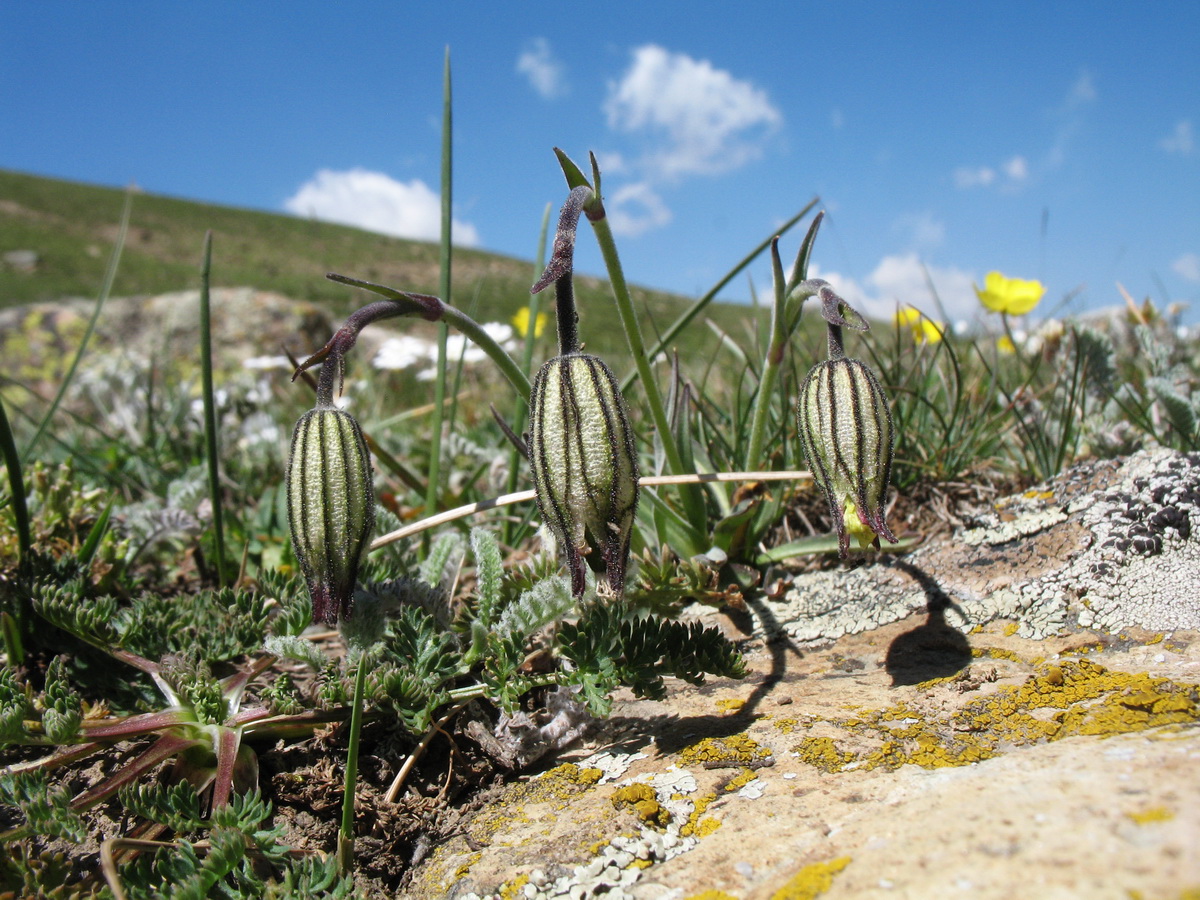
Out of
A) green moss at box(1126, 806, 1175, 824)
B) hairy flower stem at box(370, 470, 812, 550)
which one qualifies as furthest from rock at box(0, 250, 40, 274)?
green moss at box(1126, 806, 1175, 824)

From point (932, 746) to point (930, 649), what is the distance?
624 mm

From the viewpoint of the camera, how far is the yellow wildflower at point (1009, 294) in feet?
13.5

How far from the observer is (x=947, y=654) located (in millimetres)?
1998

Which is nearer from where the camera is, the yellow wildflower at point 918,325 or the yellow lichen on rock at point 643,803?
the yellow lichen on rock at point 643,803

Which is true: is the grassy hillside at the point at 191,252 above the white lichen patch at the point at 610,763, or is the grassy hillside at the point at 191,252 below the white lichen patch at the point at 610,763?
above

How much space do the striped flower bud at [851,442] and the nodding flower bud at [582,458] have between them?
49 cm

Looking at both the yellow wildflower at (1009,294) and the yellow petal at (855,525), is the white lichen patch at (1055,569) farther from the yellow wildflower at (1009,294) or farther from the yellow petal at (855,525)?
the yellow wildflower at (1009,294)

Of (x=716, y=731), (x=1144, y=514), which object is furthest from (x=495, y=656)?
(x=1144, y=514)

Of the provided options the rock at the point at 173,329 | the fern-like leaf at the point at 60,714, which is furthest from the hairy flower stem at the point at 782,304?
the rock at the point at 173,329

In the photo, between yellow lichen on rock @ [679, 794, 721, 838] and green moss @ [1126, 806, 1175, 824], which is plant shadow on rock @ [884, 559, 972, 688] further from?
green moss @ [1126, 806, 1175, 824]

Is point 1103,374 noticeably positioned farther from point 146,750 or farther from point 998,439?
point 146,750

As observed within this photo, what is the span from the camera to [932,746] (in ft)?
4.83

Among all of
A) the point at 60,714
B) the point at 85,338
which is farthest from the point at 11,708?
the point at 85,338

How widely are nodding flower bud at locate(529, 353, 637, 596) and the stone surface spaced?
A: 456mm
